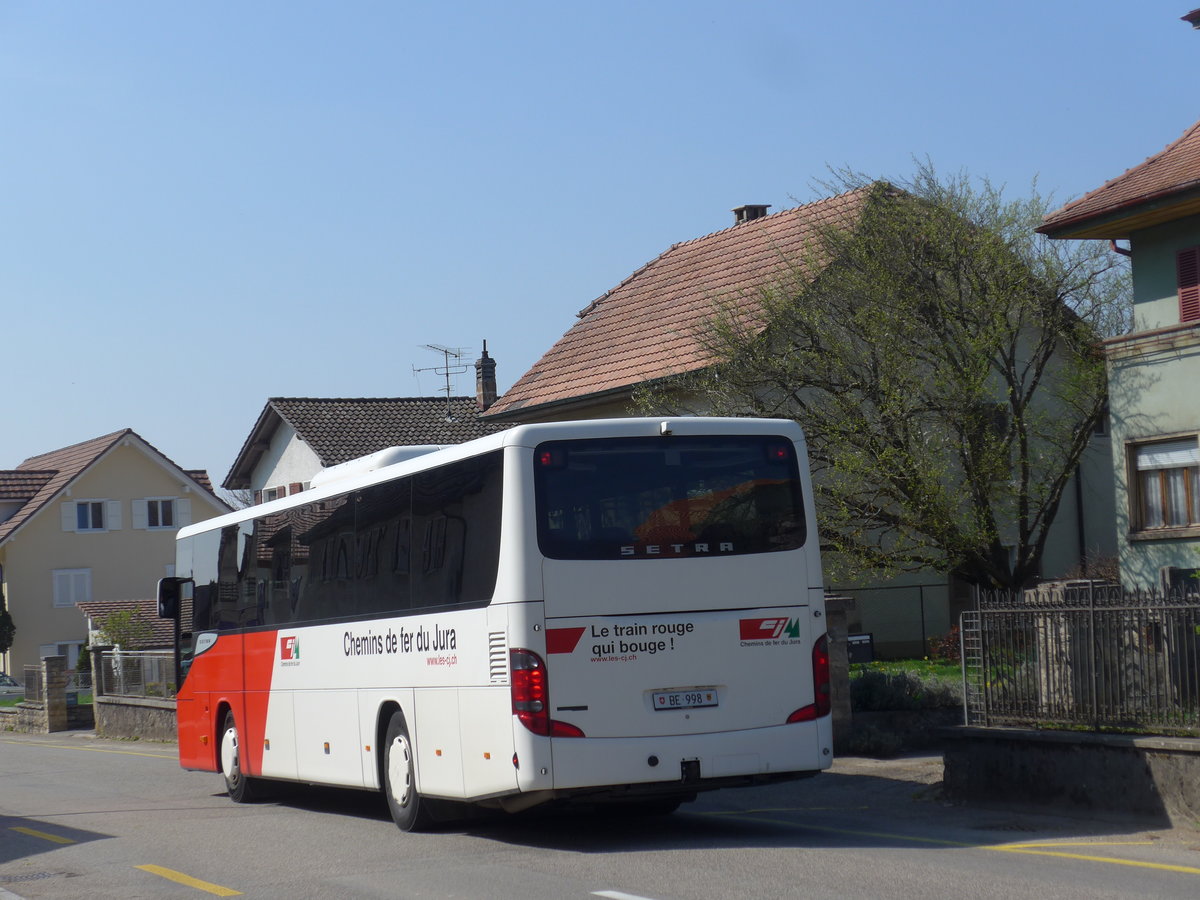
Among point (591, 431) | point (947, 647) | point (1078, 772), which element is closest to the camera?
point (591, 431)

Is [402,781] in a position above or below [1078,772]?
above

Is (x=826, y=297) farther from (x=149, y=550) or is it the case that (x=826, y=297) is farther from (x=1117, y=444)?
(x=149, y=550)

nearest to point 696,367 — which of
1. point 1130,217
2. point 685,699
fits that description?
point 1130,217

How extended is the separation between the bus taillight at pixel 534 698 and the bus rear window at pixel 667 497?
2.52 feet

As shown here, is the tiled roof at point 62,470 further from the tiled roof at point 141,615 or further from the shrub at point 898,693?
the shrub at point 898,693

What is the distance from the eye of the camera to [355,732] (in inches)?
554

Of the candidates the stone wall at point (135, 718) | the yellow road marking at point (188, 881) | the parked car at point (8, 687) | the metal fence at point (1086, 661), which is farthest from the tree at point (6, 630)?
the metal fence at point (1086, 661)

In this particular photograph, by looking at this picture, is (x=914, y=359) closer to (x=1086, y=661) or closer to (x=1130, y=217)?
(x=1130, y=217)

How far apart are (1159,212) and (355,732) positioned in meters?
13.1

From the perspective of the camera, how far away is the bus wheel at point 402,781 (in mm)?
12898

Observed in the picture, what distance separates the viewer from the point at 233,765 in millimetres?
17547

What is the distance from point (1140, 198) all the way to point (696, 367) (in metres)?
9.66

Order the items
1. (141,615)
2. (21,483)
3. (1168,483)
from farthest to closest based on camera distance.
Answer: (21,483) → (141,615) → (1168,483)

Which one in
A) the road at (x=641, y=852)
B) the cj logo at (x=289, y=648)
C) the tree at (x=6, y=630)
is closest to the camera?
the road at (x=641, y=852)
